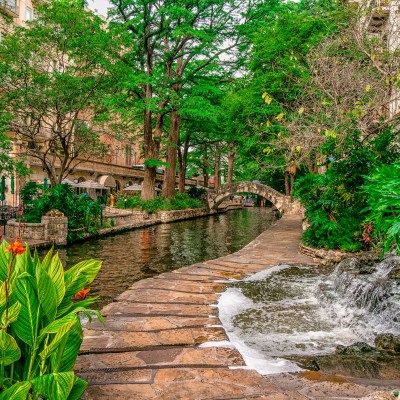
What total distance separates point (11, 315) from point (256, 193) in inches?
1472

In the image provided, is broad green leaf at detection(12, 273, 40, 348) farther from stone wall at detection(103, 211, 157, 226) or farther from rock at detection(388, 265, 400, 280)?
stone wall at detection(103, 211, 157, 226)

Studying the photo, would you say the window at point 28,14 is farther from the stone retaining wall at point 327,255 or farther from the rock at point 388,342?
the rock at point 388,342

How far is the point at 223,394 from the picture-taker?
11.5ft

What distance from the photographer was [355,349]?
488 cm

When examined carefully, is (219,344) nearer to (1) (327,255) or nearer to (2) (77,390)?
(2) (77,390)

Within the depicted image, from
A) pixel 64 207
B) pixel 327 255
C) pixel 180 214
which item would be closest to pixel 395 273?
pixel 327 255

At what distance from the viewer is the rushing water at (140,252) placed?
33.1 feet

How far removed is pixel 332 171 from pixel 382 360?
8155 millimetres

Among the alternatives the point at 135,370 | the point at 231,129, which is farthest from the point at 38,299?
the point at 231,129

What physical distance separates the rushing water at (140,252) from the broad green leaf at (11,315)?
5.40 metres

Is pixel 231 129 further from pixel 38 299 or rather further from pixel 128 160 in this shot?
pixel 128 160

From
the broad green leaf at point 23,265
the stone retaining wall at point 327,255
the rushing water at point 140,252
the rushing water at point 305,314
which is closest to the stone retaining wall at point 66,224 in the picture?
the rushing water at point 140,252

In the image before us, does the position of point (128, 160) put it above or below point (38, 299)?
above

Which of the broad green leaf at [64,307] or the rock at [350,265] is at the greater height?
the broad green leaf at [64,307]
